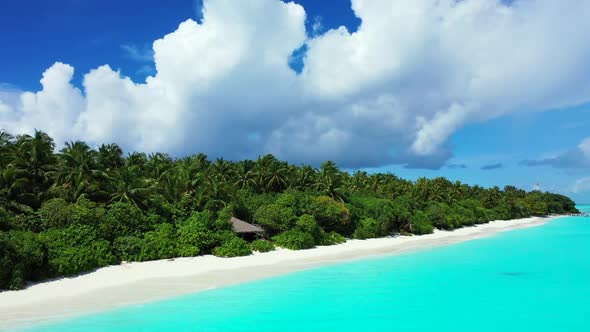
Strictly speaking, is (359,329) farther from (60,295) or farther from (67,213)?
(67,213)

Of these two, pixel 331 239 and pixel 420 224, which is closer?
pixel 331 239

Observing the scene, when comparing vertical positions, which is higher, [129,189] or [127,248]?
[129,189]

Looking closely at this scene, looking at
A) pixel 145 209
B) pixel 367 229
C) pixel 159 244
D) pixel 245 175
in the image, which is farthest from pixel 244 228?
pixel 367 229

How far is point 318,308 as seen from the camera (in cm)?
2136

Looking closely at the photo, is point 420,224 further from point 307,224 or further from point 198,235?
point 198,235

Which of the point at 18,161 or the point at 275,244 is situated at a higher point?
the point at 18,161

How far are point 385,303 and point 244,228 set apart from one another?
1715 centimetres

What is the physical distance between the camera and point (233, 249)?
32438 mm

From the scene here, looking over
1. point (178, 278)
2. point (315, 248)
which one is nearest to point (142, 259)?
point (178, 278)

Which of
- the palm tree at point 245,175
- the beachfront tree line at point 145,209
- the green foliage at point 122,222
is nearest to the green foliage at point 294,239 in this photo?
the beachfront tree line at point 145,209

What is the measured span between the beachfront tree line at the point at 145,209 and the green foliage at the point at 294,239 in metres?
0.09

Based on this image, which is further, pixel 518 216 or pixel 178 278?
pixel 518 216

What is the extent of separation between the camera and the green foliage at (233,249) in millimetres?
32000

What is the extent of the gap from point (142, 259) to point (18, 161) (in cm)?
1257
